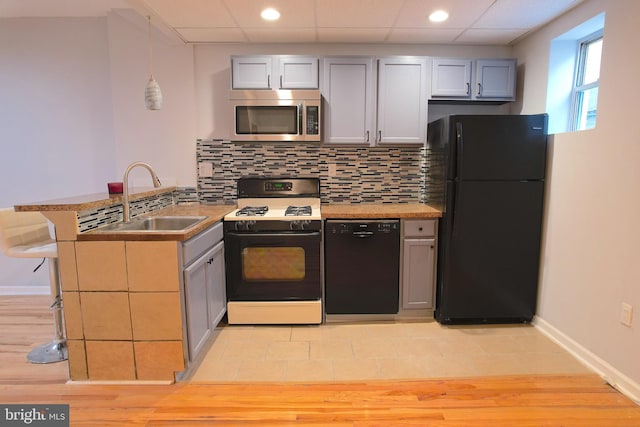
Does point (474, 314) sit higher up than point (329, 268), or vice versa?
point (329, 268)

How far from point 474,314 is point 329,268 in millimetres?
1163

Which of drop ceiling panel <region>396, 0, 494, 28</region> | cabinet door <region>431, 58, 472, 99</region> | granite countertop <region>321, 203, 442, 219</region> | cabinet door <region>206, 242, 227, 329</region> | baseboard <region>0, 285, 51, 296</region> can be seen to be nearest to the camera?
drop ceiling panel <region>396, 0, 494, 28</region>

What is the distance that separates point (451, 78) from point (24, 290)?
4347 millimetres

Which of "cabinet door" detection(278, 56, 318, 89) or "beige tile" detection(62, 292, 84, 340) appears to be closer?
"beige tile" detection(62, 292, 84, 340)

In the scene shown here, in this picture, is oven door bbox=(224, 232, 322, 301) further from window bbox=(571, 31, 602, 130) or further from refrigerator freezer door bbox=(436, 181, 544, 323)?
window bbox=(571, 31, 602, 130)

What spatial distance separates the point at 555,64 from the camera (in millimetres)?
2750

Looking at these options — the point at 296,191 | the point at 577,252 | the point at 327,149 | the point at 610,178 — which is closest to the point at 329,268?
the point at 296,191

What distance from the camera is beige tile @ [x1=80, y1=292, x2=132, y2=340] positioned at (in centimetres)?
205

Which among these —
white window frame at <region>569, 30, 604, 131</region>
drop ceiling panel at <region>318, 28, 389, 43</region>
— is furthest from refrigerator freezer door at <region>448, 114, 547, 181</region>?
drop ceiling panel at <region>318, 28, 389, 43</region>

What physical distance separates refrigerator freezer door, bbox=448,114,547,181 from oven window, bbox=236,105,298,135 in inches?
48.0

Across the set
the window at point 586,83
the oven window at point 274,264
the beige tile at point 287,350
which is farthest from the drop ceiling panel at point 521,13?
the beige tile at point 287,350

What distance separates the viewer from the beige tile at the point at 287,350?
2.42 meters

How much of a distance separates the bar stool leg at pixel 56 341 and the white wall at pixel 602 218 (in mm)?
3260

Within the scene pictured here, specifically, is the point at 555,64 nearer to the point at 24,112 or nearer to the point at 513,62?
the point at 513,62
